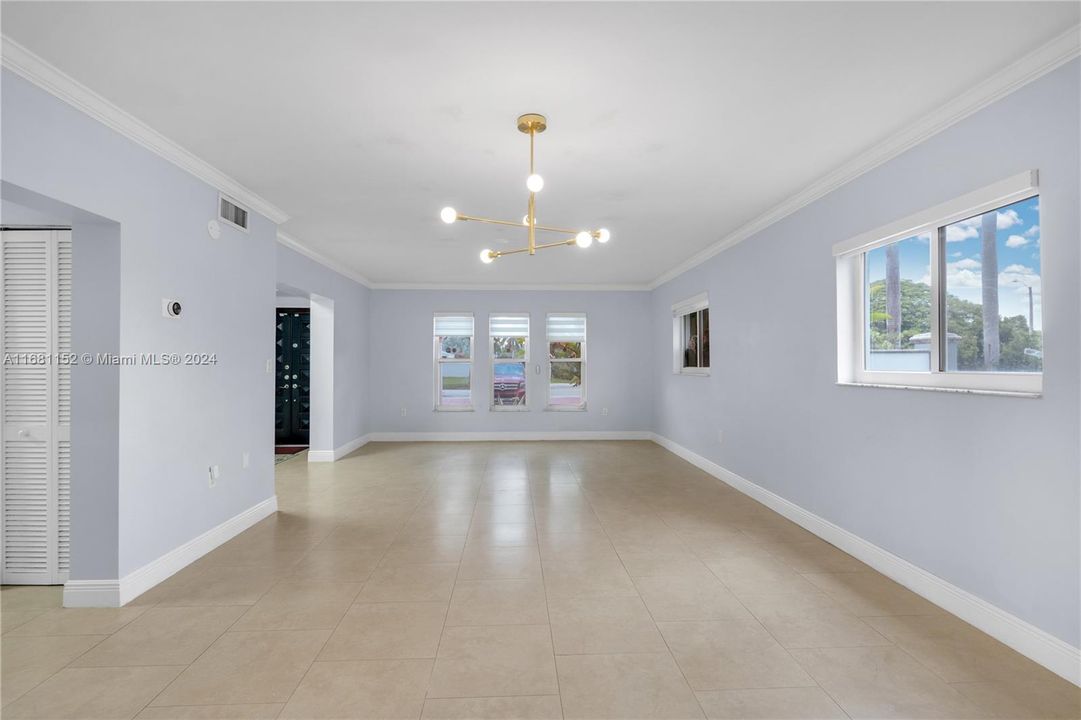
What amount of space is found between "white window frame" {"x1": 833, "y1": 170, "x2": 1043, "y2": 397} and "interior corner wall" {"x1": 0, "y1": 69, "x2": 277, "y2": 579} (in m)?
4.38

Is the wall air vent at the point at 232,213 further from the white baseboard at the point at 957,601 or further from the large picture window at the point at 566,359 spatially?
the large picture window at the point at 566,359

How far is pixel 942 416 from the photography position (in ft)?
9.40

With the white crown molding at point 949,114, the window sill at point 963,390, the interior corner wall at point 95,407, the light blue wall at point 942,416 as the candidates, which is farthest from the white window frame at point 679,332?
the interior corner wall at point 95,407

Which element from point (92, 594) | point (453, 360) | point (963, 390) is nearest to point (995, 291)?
point (963, 390)

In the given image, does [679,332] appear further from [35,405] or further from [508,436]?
[35,405]

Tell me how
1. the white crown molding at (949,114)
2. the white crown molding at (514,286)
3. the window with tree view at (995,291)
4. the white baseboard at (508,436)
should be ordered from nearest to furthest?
1. the white crown molding at (949,114)
2. the window with tree view at (995,291)
3. the white crown molding at (514,286)
4. the white baseboard at (508,436)

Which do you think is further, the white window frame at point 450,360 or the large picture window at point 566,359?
the large picture window at point 566,359

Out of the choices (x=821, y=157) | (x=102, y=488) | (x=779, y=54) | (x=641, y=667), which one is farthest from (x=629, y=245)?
(x=102, y=488)

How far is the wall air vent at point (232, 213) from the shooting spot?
391 centimetres

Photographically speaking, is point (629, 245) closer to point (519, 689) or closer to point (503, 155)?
point (503, 155)

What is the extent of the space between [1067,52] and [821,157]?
1324 millimetres

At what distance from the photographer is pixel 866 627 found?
265cm

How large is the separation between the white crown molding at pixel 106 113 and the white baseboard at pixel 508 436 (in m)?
5.25

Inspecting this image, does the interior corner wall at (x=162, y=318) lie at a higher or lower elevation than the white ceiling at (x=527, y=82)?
lower
